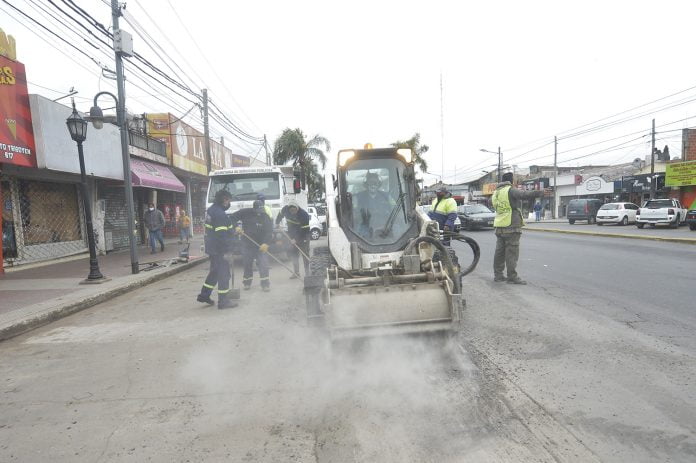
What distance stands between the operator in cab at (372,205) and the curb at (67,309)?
5.09 m

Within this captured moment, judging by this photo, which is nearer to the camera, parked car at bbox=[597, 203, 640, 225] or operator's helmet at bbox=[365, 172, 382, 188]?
operator's helmet at bbox=[365, 172, 382, 188]

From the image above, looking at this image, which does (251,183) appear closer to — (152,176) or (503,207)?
(152,176)

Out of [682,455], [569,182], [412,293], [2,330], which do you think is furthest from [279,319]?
[569,182]

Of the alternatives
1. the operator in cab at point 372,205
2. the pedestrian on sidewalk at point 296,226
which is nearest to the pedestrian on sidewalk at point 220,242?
the pedestrian on sidewalk at point 296,226

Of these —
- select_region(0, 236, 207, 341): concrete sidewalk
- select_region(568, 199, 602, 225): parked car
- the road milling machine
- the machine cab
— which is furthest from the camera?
select_region(568, 199, 602, 225): parked car

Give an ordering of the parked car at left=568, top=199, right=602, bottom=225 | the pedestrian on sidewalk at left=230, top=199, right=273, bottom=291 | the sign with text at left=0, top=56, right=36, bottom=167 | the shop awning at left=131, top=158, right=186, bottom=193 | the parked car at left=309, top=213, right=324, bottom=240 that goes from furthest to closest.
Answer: the parked car at left=568, top=199, right=602, bottom=225 < the parked car at left=309, top=213, right=324, bottom=240 < the shop awning at left=131, top=158, right=186, bottom=193 < the sign with text at left=0, top=56, right=36, bottom=167 < the pedestrian on sidewalk at left=230, top=199, right=273, bottom=291

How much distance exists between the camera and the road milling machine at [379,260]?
4.11 m

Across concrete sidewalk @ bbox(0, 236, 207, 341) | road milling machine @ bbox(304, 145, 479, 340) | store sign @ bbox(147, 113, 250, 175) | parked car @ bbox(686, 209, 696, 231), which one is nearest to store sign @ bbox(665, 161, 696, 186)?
parked car @ bbox(686, 209, 696, 231)

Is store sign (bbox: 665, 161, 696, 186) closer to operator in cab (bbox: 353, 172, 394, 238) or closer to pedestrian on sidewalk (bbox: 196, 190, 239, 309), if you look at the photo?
operator in cab (bbox: 353, 172, 394, 238)

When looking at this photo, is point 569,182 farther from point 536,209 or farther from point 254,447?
point 254,447

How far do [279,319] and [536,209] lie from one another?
121 feet

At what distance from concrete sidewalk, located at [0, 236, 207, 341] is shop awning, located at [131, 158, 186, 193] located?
3214 mm

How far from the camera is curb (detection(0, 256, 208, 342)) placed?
5873 millimetres

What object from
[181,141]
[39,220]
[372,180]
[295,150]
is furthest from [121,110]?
[295,150]
